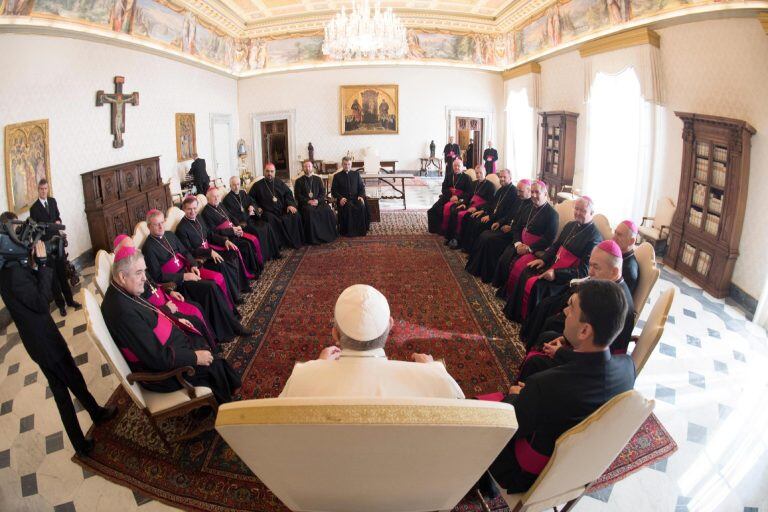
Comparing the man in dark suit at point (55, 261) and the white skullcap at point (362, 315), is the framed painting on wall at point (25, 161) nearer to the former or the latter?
the man in dark suit at point (55, 261)

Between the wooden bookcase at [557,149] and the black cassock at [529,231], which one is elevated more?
the wooden bookcase at [557,149]

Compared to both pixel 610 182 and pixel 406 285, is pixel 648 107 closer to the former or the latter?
pixel 610 182

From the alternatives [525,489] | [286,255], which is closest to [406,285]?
[286,255]

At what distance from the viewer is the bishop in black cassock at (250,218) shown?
24.6 ft

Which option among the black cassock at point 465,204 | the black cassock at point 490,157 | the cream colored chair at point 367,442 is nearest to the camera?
the cream colored chair at point 367,442

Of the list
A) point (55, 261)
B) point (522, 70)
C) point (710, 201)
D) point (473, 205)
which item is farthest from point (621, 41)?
point (55, 261)

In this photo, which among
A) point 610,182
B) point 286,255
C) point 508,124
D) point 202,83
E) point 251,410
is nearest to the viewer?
point 251,410

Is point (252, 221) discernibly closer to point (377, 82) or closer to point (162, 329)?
point (162, 329)

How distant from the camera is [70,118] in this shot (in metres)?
7.68

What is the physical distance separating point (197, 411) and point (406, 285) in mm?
3479

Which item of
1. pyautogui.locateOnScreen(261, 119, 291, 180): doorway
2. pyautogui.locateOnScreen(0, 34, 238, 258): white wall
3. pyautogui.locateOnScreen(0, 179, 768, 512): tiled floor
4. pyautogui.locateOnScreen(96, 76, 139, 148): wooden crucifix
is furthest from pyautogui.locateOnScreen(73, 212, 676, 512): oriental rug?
pyautogui.locateOnScreen(261, 119, 291, 180): doorway

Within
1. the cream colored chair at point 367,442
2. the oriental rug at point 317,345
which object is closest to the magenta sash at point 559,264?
the oriental rug at point 317,345

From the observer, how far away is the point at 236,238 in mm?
6941

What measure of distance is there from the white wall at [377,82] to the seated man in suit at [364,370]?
1509cm
